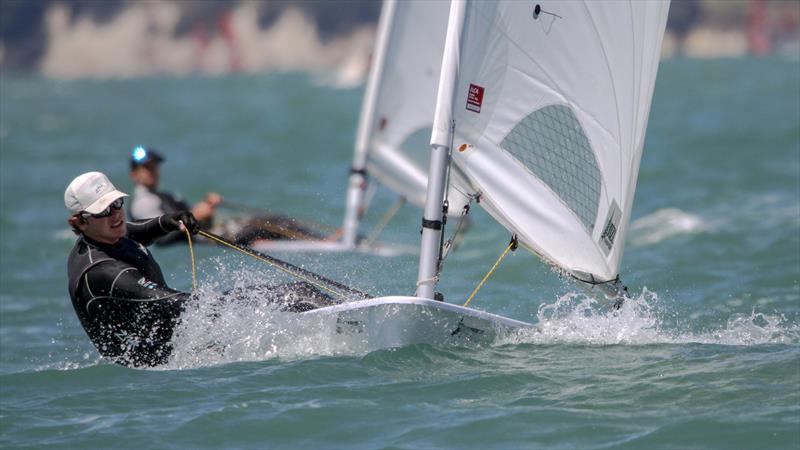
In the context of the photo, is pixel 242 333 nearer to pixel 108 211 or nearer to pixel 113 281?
pixel 113 281

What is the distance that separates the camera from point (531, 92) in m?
5.88

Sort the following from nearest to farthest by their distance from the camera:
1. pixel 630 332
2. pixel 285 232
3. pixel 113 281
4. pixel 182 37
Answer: pixel 113 281
pixel 630 332
pixel 285 232
pixel 182 37

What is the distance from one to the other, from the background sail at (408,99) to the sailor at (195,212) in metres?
0.97

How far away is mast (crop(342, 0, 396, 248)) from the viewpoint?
378 inches

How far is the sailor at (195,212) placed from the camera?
330 inches

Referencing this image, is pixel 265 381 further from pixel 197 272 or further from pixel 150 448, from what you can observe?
pixel 197 272

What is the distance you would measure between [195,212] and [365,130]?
1.54 meters

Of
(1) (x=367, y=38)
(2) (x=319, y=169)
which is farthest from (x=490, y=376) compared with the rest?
(1) (x=367, y=38)

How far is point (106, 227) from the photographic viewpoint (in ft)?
18.3

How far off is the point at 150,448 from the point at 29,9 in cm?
6862

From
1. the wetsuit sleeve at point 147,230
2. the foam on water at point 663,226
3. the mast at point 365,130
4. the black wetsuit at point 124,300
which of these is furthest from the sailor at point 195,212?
the foam on water at point 663,226

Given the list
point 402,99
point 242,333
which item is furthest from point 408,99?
point 242,333

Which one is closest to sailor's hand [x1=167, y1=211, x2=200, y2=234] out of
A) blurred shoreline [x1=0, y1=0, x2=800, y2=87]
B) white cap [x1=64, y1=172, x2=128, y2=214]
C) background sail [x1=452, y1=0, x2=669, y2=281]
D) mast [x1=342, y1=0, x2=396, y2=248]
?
white cap [x1=64, y1=172, x2=128, y2=214]

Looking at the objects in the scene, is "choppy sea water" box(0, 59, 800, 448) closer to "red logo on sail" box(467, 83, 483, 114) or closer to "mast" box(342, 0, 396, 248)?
"mast" box(342, 0, 396, 248)
